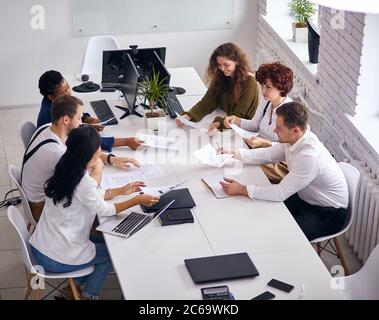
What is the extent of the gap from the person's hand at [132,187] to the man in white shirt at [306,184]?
1.62ft

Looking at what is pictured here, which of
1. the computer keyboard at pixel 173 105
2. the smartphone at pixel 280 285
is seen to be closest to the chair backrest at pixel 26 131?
the computer keyboard at pixel 173 105

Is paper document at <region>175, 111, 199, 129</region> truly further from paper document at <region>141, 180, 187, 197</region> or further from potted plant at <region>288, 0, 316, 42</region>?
potted plant at <region>288, 0, 316, 42</region>

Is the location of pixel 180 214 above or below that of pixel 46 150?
below

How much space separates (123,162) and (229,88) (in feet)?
3.67

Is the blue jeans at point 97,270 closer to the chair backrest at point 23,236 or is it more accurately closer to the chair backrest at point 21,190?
the chair backrest at point 23,236

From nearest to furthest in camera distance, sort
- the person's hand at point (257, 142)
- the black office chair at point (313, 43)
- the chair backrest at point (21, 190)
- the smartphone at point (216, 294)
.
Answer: the smartphone at point (216, 294), the chair backrest at point (21, 190), the person's hand at point (257, 142), the black office chair at point (313, 43)

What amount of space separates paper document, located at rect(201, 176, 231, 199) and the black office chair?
1971 mm

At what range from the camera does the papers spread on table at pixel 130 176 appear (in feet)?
15.1

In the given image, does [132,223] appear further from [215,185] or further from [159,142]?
[159,142]

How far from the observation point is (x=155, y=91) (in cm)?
520

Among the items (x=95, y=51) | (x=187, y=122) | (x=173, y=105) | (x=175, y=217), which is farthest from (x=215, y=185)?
(x=95, y=51)

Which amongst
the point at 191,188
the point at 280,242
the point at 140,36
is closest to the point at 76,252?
the point at 191,188

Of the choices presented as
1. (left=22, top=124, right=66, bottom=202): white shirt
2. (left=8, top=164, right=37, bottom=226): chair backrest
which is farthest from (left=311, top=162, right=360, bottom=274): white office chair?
(left=8, top=164, right=37, bottom=226): chair backrest

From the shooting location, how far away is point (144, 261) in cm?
384
